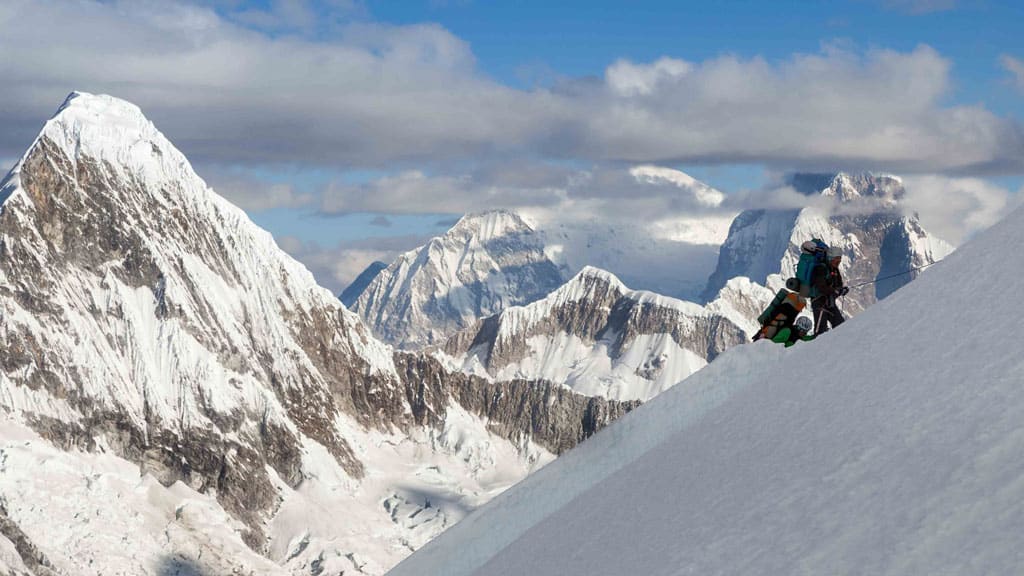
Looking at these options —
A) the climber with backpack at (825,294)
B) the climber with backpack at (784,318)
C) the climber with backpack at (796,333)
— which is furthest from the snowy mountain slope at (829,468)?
the climber with backpack at (825,294)

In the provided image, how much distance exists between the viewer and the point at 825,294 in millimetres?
31250

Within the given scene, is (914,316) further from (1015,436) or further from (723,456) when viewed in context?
(1015,436)

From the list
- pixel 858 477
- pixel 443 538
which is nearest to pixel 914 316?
pixel 858 477

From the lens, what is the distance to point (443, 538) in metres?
23.3

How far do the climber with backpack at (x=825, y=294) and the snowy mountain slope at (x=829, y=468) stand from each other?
892 centimetres

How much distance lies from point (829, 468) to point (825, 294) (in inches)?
712

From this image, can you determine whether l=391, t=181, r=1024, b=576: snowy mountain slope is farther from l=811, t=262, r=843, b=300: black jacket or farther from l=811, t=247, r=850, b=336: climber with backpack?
l=811, t=262, r=843, b=300: black jacket

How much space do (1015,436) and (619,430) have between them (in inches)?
440

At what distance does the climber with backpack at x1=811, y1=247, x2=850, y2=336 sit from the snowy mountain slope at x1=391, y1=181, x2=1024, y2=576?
8.92 m

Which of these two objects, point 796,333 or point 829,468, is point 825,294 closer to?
point 796,333

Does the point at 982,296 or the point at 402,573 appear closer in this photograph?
the point at 982,296

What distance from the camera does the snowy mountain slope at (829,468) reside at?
11.7 m

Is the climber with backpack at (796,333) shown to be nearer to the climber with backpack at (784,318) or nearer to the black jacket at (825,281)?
the climber with backpack at (784,318)

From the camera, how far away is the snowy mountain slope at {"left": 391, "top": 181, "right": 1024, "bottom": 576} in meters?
11.7
